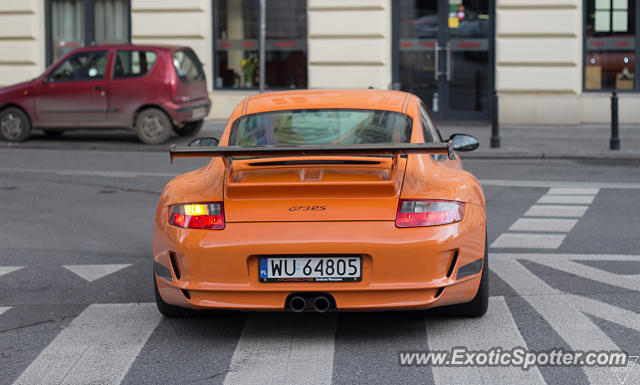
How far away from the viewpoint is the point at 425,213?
564 cm

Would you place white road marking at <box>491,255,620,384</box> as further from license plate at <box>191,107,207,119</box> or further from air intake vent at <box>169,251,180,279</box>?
license plate at <box>191,107,207,119</box>

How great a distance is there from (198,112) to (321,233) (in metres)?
13.7

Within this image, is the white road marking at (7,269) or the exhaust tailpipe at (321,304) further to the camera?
the white road marking at (7,269)

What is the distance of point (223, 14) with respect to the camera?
23250mm

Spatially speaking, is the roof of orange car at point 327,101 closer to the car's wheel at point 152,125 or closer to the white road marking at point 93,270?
the white road marking at point 93,270

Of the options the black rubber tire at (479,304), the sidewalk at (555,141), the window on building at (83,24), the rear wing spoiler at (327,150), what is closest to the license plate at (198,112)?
the sidewalk at (555,141)

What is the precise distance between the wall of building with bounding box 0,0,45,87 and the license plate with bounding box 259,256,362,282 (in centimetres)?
1926

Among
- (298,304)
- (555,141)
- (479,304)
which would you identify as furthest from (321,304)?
(555,141)

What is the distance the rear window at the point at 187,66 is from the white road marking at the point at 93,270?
10653 mm

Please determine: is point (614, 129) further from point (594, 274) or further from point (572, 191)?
point (594, 274)

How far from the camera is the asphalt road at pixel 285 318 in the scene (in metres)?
5.19

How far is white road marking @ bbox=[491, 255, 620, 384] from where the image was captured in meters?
5.49

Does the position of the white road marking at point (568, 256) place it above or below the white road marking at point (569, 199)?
below

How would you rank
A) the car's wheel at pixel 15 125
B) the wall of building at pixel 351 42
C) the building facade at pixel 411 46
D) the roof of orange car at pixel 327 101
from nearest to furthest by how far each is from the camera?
the roof of orange car at pixel 327 101
the car's wheel at pixel 15 125
the building facade at pixel 411 46
the wall of building at pixel 351 42
